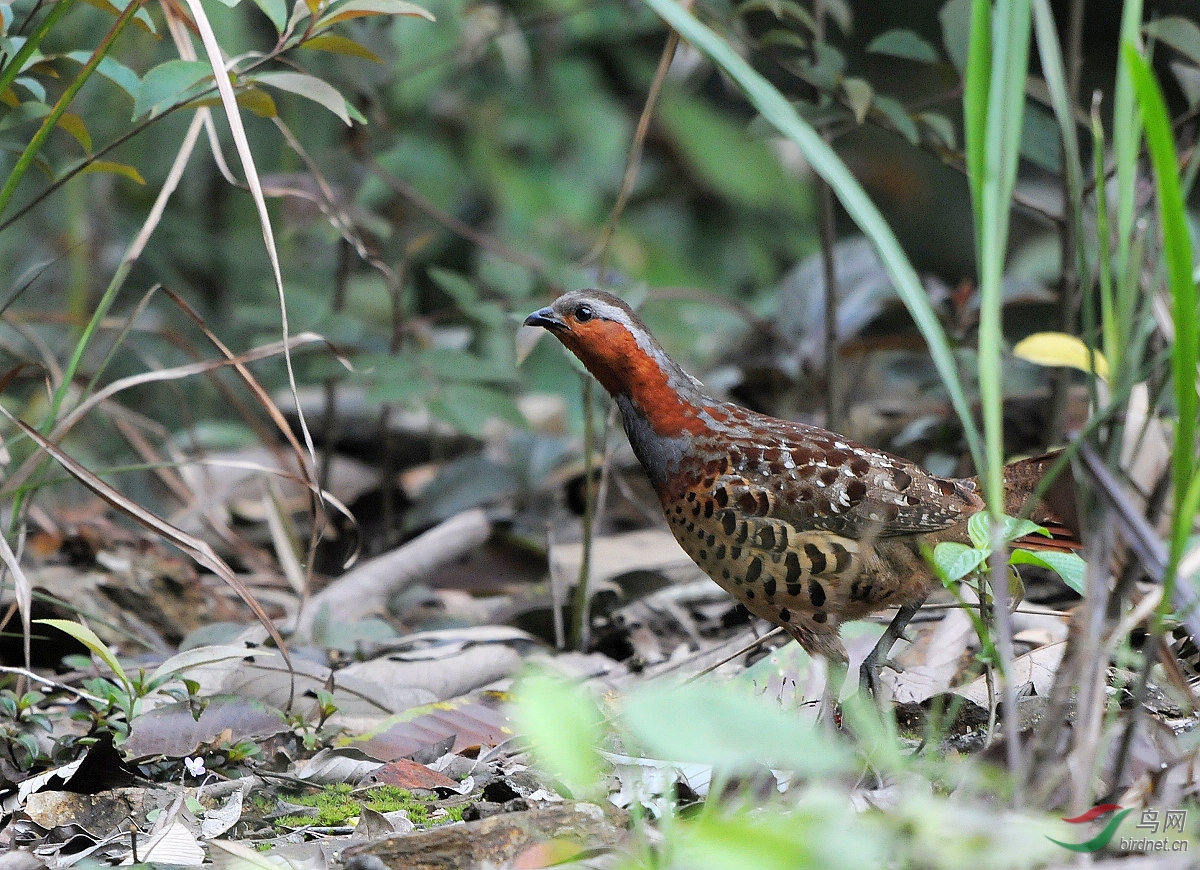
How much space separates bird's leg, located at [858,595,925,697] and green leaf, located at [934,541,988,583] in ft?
2.64

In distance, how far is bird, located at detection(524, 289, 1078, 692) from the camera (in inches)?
115

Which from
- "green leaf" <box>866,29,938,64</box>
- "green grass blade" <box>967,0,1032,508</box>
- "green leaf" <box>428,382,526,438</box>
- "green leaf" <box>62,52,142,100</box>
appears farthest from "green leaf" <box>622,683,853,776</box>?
"green leaf" <box>428,382,526,438</box>

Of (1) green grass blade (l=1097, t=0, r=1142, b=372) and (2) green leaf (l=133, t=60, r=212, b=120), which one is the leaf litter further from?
(2) green leaf (l=133, t=60, r=212, b=120)

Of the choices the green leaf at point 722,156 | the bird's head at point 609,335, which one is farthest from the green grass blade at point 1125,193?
the green leaf at point 722,156

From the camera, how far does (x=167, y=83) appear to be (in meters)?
2.69

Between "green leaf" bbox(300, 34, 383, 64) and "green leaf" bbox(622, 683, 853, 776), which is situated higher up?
"green leaf" bbox(300, 34, 383, 64)

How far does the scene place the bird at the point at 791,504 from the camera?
2918mm

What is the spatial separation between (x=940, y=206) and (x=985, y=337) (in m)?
6.81

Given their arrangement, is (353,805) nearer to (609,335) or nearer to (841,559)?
(841,559)

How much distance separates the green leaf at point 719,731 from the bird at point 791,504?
1612mm

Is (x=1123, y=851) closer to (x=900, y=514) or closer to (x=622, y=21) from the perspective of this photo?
(x=900, y=514)

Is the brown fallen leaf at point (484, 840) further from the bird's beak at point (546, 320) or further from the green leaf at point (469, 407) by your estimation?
the green leaf at point (469, 407)

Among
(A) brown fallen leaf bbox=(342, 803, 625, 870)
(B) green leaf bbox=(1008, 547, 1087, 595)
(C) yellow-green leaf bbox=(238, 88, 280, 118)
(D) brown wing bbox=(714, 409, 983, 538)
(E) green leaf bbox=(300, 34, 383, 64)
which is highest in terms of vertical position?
(E) green leaf bbox=(300, 34, 383, 64)

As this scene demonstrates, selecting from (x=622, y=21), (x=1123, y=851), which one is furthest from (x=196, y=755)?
(x=622, y=21)
